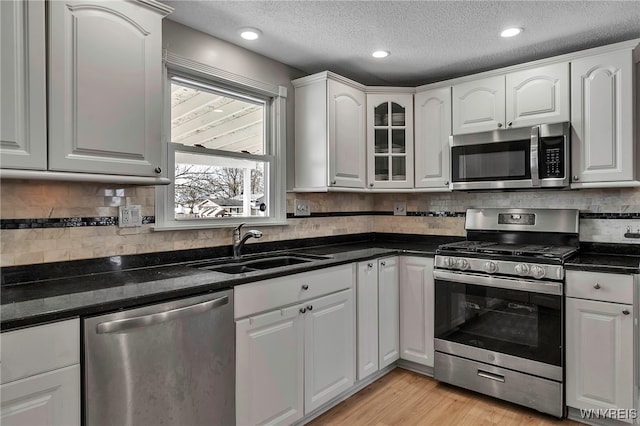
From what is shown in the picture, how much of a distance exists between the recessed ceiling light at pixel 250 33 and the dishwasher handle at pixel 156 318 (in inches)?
62.4

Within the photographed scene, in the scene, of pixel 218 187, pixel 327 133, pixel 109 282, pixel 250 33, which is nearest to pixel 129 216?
pixel 109 282

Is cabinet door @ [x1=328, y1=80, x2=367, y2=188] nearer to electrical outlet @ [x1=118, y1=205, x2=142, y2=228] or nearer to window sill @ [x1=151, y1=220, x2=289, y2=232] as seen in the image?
window sill @ [x1=151, y1=220, x2=289, y2=232]

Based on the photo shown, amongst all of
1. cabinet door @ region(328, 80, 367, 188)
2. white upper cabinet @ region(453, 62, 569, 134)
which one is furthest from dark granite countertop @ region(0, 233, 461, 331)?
white upper cabinet @ region(453, 62, 569, 134)

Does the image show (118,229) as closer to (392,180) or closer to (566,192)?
(392,180)

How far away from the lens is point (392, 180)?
326 centimetres

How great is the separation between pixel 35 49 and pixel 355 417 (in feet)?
7.90

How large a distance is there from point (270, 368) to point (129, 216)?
107 centimetres

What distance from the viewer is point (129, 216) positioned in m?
2.10

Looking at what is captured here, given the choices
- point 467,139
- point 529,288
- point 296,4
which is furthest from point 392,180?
point 296,4

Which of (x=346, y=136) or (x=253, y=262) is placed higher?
(x=346, y=136)

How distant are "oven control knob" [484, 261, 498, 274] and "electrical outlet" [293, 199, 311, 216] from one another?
52.4 inches

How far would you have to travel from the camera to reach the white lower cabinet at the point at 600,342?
2.17 metres

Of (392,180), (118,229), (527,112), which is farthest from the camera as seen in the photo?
(392,180)

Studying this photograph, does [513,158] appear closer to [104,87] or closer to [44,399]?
[104,87]
